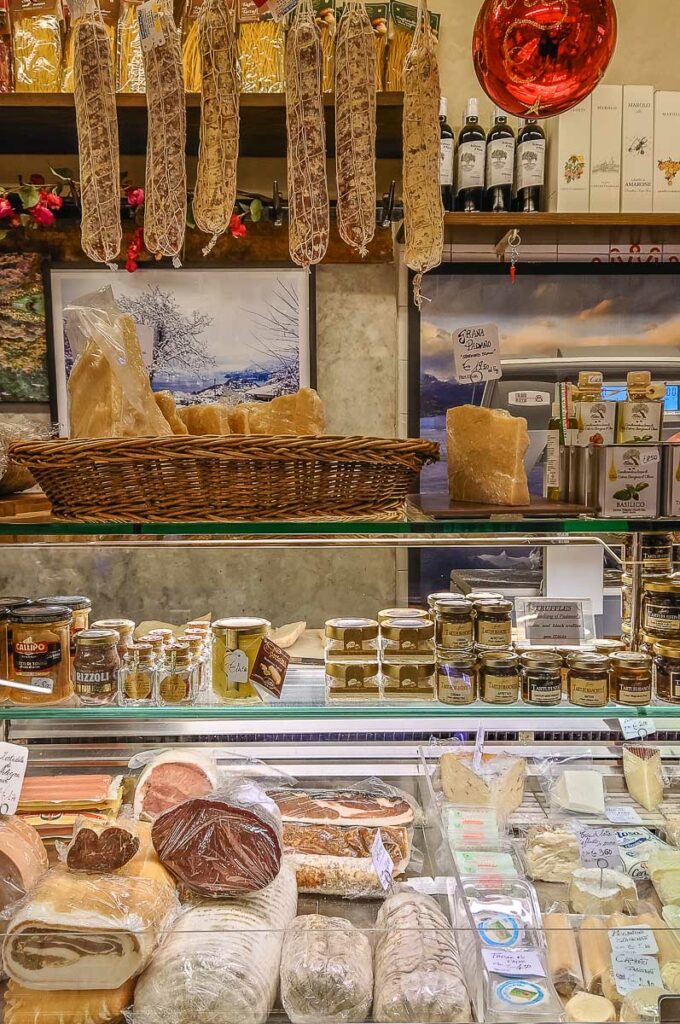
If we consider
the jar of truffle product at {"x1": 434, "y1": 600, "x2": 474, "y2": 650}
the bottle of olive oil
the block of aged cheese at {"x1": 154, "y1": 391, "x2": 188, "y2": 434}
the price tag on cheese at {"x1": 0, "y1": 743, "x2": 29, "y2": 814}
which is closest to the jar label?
the jar of truffle product at {"x1": 434, "y1": 600, "x2": 474, "y2": 650}

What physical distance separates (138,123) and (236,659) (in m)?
2.53

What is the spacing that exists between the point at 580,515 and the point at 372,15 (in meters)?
2.86

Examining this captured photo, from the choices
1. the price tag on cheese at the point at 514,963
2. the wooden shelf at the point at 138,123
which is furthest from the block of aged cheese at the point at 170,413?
the wooden shelf at the point at 138,123

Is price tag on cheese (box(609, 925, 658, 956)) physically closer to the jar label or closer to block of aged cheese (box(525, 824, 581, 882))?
block of aged cheese (box(525, 824, 581, 882))

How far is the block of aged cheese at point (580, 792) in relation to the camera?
193cm

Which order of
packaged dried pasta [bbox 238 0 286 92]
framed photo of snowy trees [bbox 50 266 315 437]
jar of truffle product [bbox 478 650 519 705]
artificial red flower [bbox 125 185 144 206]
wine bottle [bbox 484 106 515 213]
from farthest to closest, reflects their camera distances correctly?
framed photo of snowy trees [bbox 50 266 315 437], wine bottle [bbox 484 106 515 213], artificial red flower [bbox 125 185 144 206], packaged dried pasta [bbox 238 0 286 92], jar of truffle product [bbox 478 650 519 705]

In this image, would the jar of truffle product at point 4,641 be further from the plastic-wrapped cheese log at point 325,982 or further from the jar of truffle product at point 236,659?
the plastic-wrapped cheese log at point 325,982

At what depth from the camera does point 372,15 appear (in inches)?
133

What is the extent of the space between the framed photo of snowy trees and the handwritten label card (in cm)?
211

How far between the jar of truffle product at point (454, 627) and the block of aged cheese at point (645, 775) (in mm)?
630

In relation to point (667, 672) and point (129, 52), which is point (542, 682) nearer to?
point (667, 672)

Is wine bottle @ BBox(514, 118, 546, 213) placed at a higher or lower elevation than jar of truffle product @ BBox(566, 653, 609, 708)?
higher

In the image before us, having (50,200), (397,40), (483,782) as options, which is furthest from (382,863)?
(397,40)

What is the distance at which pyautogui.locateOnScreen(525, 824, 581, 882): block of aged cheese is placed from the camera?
5.76ft
